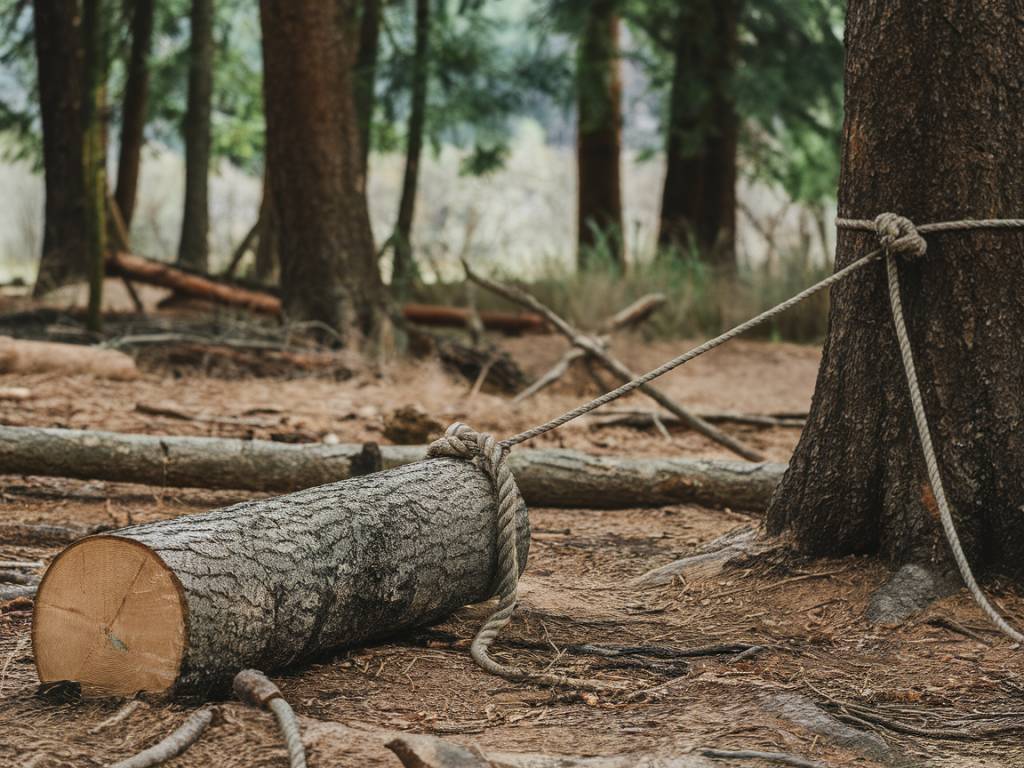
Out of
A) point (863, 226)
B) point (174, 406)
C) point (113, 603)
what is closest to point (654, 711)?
point (113, 603)

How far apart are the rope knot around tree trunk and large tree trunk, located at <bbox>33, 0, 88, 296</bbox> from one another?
9.77 metres

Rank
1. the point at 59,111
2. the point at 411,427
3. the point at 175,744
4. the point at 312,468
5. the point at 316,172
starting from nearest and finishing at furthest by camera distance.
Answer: the point at 175,744, the point at 312,468, the point at 411,427, the point at 316,172, the point at 59,111

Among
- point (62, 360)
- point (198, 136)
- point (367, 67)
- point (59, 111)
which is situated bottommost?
point (62, 360)

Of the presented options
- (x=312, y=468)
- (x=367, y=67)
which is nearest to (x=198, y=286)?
(x=367, y=67)

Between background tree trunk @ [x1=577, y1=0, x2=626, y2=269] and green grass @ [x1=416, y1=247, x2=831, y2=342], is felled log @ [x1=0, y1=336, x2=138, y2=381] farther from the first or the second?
background tree trunk @ [x1=577, y1=0, x2=626, y2=269]

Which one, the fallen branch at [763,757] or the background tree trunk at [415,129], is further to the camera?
the background tree trunk at [415,129]

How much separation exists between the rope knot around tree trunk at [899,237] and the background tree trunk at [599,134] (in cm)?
837

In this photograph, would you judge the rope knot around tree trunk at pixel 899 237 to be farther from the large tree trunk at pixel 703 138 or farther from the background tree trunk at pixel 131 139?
the background tree trunk at pixel 131 139

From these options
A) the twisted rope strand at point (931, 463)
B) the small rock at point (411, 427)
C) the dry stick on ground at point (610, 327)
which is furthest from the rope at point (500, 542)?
the dry stick on ground at point (610, 327)

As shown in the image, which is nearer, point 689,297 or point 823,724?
point 823,724

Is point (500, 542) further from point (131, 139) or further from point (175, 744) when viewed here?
point (131, 139)

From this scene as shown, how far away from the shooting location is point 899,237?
10.5 feet

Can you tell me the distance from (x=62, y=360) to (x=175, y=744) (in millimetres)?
5058

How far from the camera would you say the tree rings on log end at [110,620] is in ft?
8.09
